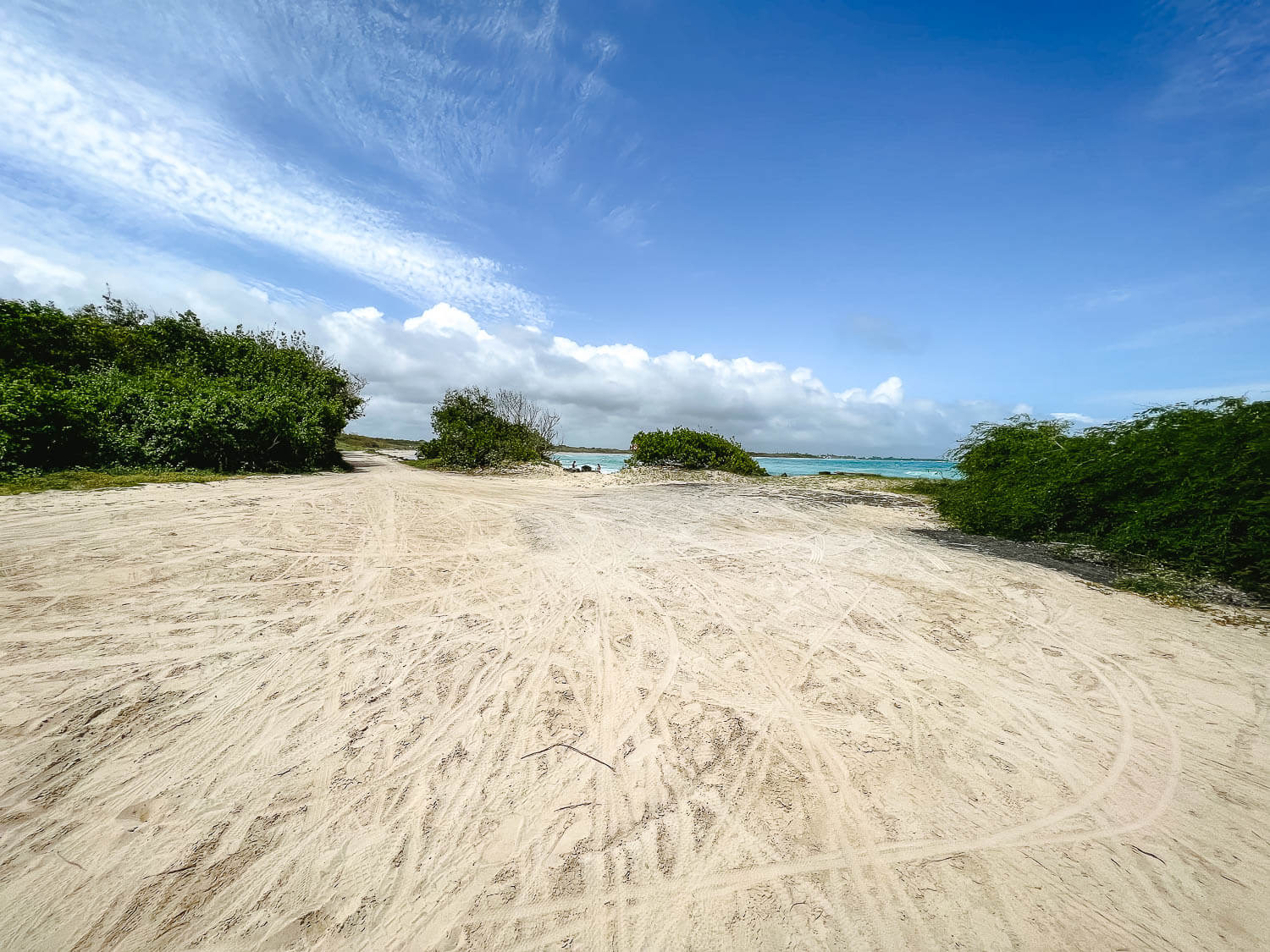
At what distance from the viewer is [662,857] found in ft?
7.36

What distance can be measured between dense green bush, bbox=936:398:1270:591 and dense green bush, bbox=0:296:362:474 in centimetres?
2097

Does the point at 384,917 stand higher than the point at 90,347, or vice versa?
the point at 90,347

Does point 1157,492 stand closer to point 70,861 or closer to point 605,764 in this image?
point 605,764

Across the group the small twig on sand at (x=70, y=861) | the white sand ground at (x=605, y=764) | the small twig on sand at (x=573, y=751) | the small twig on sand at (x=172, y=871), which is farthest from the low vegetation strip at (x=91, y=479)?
the small twig on sand at (x=573, y=751)

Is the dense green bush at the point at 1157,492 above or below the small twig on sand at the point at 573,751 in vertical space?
above

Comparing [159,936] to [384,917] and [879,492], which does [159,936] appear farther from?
[879,492]

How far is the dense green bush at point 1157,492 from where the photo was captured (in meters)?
6.07

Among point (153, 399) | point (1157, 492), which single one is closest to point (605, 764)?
point (1157, 492)

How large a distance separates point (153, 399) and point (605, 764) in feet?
58.6

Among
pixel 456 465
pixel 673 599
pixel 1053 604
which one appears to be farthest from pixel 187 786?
pixel 456 465

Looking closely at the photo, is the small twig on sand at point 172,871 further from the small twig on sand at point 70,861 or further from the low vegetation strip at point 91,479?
the low vegetation strip at point 91,479

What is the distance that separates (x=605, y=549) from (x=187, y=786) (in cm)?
545

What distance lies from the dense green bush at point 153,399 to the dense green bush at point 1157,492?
21.0 meters

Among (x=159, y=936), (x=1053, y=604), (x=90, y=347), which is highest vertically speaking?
(x=90, y=347)
